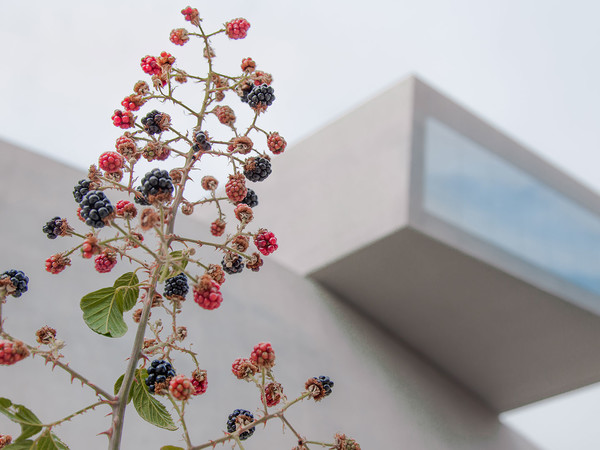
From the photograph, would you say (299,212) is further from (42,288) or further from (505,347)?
(42,288)

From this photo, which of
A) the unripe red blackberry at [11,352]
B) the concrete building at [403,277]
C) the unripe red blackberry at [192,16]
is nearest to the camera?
the unripe red blackberry at [11,352]

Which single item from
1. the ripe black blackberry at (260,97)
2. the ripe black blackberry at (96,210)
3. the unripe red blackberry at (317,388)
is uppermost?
the ripe black blackberry at (260,97)

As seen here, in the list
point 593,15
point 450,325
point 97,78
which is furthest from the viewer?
point 593,15

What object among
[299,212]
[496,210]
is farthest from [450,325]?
[299,212]

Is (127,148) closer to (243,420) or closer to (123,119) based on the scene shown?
(123,119)

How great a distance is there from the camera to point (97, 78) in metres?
4.12

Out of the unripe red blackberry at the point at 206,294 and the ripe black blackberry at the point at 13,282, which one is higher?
the unripe red blackberry at the point at 206,294

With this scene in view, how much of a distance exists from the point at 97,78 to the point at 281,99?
153 inches

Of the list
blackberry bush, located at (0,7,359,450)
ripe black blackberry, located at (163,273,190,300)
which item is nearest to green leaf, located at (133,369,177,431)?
blackberry bush, located at (0,7,359,450)

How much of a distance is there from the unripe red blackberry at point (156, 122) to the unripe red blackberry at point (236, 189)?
0.13 metres

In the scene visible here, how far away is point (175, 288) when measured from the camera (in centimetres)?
80

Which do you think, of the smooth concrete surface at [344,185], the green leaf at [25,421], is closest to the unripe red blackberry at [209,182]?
the green leaf at [25,421]

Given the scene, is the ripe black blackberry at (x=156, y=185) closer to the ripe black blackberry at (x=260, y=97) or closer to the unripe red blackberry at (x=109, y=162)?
the unripe red blackberry at (x=109, y=162)

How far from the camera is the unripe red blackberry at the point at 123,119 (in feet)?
3.04
